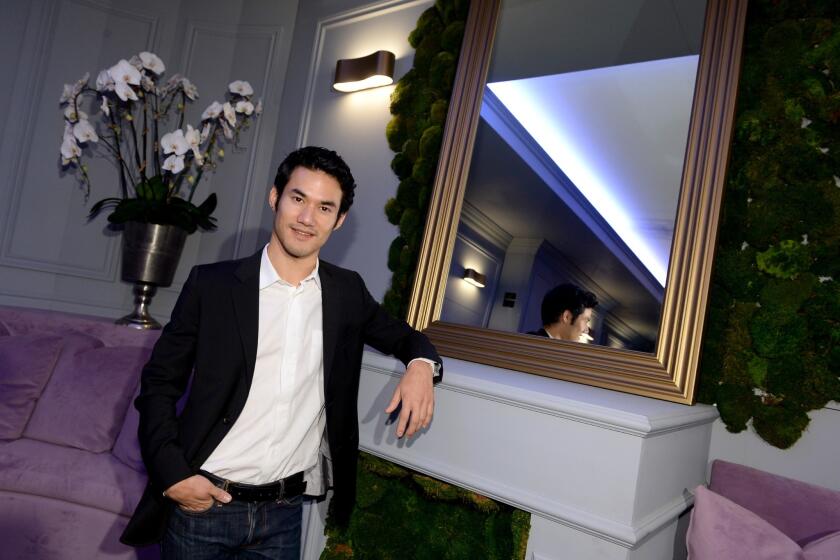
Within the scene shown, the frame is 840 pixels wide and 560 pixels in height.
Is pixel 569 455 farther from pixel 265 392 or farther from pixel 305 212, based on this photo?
pixel 305 212

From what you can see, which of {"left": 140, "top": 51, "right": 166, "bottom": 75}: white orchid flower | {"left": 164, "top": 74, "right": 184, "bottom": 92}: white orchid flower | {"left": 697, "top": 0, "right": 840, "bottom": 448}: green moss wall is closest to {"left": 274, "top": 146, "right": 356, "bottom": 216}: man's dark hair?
{"left": 697, "top": 0, "right": 840, "bottom": 448}: green moss wall

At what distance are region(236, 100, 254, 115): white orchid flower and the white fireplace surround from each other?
2129 mm

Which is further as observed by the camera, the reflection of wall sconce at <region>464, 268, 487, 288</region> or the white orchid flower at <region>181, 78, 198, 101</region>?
the white orchid flower at <region>181, 78, 198, 101</region>

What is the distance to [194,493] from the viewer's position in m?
1.33

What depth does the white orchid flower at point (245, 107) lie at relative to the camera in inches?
132

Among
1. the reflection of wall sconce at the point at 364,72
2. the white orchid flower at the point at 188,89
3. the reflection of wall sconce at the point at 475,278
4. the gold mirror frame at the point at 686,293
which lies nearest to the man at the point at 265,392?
→ the gold mirror frame at the point at 686,293

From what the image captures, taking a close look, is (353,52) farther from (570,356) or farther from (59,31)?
(570,356)

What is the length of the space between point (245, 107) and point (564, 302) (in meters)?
2.25

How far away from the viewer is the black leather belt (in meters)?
1.45

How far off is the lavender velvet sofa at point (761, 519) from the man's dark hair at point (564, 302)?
638 millimetres

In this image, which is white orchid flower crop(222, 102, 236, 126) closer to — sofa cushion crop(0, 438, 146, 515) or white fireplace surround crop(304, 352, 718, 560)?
sofa cushion crop(0, 438, 146, 515)

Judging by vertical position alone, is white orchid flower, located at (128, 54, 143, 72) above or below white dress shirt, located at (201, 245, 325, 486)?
above

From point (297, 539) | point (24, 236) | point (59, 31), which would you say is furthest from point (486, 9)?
point (24, 236)

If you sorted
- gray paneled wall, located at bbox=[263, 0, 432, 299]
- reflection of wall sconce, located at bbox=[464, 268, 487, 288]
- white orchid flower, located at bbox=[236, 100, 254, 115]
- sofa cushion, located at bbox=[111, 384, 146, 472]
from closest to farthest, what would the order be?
1. reflection of wall sconce, located at bbox=[464, 268, 487, 288]
2. sofa cushion, located at bbox=[111, 384, 146, 472]
3. gray paneled wall, located at bbox=[263, 0, 432, 299]
4. white orchid flower, located at bbox=[236, 100, 254, 115]
